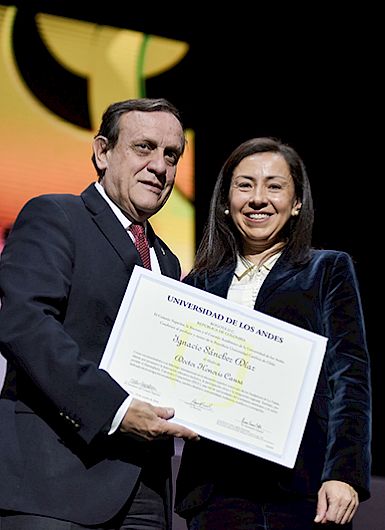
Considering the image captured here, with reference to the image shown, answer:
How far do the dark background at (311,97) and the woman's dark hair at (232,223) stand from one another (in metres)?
1.60

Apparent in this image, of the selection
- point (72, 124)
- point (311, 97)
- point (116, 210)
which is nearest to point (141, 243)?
point (116, 210)

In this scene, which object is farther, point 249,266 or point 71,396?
point 249,266

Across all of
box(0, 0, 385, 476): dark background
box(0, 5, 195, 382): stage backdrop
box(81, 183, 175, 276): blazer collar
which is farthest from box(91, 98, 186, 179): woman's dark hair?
box(0, 0, 385, 476): dark background

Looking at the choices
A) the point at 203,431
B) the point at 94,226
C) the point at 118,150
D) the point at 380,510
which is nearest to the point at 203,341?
the point at 203,431

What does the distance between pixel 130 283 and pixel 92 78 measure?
2.13m

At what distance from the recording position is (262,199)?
226 cm

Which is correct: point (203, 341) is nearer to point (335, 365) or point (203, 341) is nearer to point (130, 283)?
point (130, 283)

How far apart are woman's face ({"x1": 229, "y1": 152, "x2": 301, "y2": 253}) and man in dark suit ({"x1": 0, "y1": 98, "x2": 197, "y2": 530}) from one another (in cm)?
40

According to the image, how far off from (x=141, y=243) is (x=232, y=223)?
1.38 ft

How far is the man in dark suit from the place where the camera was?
1.76 m

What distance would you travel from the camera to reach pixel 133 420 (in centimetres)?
178
